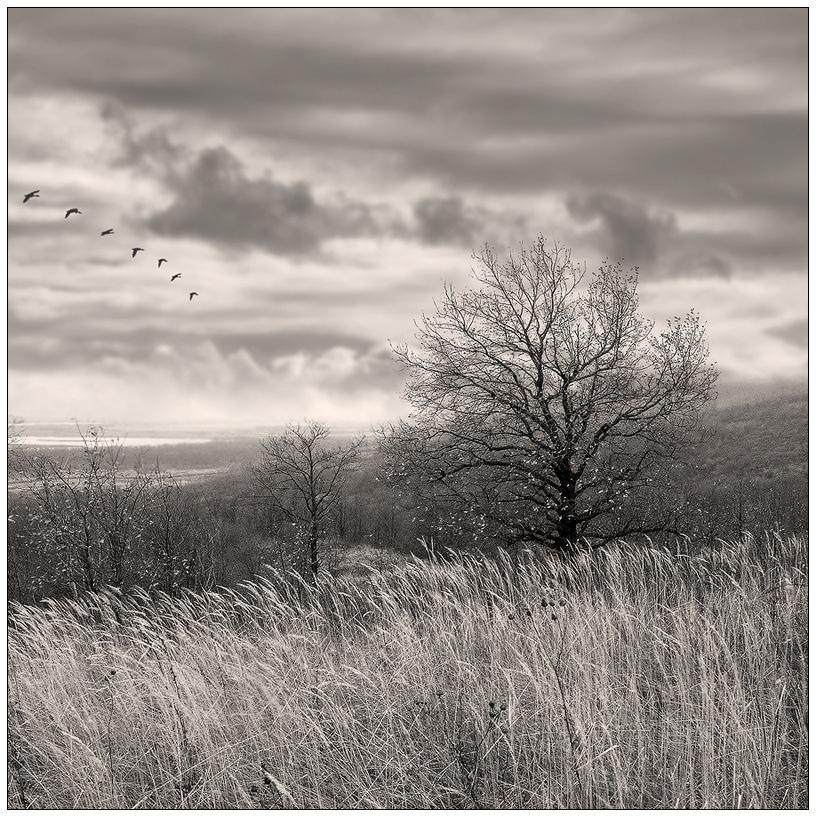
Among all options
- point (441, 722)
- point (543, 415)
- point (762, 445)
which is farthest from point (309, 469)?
point (762, 445)

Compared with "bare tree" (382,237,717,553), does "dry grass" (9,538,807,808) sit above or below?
below

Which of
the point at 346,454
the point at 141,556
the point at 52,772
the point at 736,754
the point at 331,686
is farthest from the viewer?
the point at 346,454

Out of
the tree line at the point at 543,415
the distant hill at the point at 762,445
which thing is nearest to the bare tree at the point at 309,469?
the tree line at the point at 543,415

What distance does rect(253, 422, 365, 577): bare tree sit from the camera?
3100 centimetres

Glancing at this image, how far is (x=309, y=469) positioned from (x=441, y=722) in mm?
33618

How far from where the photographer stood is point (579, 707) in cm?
470

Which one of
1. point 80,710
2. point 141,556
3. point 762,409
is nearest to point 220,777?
point 80,710

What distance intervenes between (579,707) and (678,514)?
52.2ft

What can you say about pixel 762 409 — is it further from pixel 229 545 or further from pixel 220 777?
pixel 220 777

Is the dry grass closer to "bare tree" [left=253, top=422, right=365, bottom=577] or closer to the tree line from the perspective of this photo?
the tree line

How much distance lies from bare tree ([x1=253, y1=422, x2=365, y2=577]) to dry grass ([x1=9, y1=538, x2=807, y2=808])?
68.9 ft

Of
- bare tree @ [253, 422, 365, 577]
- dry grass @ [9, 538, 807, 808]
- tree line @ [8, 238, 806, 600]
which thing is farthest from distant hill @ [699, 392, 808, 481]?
dry grass @ [9, 538, 807, 808]

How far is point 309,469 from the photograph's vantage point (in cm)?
3803

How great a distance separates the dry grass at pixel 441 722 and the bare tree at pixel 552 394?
1194cm
